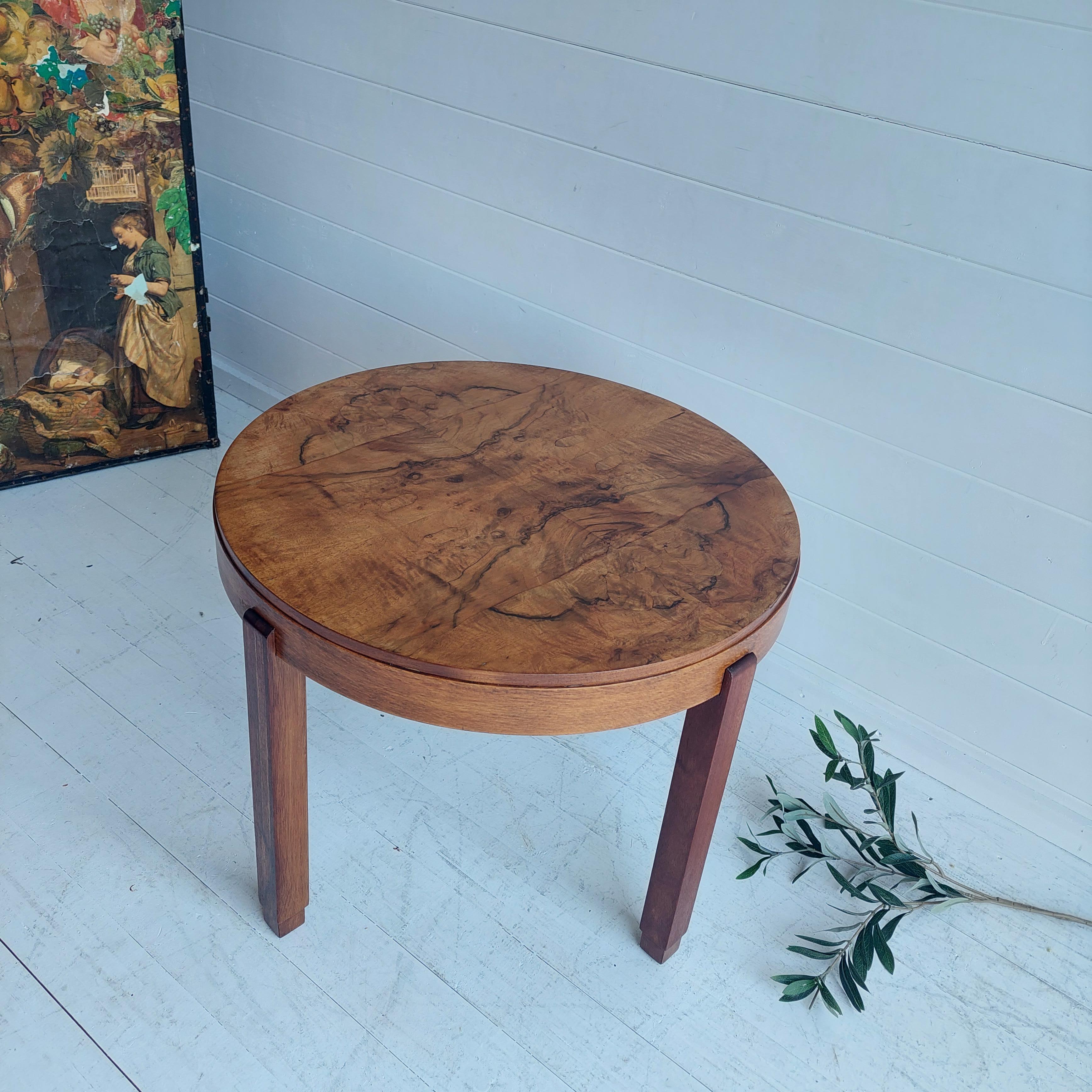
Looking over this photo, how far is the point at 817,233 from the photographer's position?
5.20 ft

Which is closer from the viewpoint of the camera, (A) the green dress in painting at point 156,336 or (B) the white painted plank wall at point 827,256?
(B) the white painted plank wall at point 827,256

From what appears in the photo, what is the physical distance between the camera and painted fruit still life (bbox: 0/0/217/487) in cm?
198

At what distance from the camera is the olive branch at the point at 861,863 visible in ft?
4.75

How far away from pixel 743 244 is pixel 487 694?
0.98 metres

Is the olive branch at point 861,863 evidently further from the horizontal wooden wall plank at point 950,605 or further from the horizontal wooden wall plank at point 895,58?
the horizontal wooden wall plank at point 895,58

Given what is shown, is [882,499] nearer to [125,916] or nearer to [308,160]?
[125,916]

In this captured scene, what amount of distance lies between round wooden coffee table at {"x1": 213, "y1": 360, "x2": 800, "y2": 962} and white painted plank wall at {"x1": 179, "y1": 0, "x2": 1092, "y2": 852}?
0.31 meters

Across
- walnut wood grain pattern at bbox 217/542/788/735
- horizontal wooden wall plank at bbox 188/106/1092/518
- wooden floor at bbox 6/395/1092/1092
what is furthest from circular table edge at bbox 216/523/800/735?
horizontal wooden wall plank at bbox 188/106/1092/518

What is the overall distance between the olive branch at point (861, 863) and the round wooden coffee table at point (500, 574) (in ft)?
0.78

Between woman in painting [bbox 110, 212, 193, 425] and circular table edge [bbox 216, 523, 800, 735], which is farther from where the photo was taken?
woman in painting [bbox 110, 212, 193, 425]

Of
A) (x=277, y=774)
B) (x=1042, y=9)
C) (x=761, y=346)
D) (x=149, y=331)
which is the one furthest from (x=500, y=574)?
(x=149, y=331)

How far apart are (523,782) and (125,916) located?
24.9 inches

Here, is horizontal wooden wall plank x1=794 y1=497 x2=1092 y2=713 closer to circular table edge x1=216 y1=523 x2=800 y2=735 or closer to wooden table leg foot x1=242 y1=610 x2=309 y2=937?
circular table edge x1=216 y1=523 x2=800 y2=735

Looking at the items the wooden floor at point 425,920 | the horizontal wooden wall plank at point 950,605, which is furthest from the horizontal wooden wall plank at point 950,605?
the wooden floor at point 425,920
